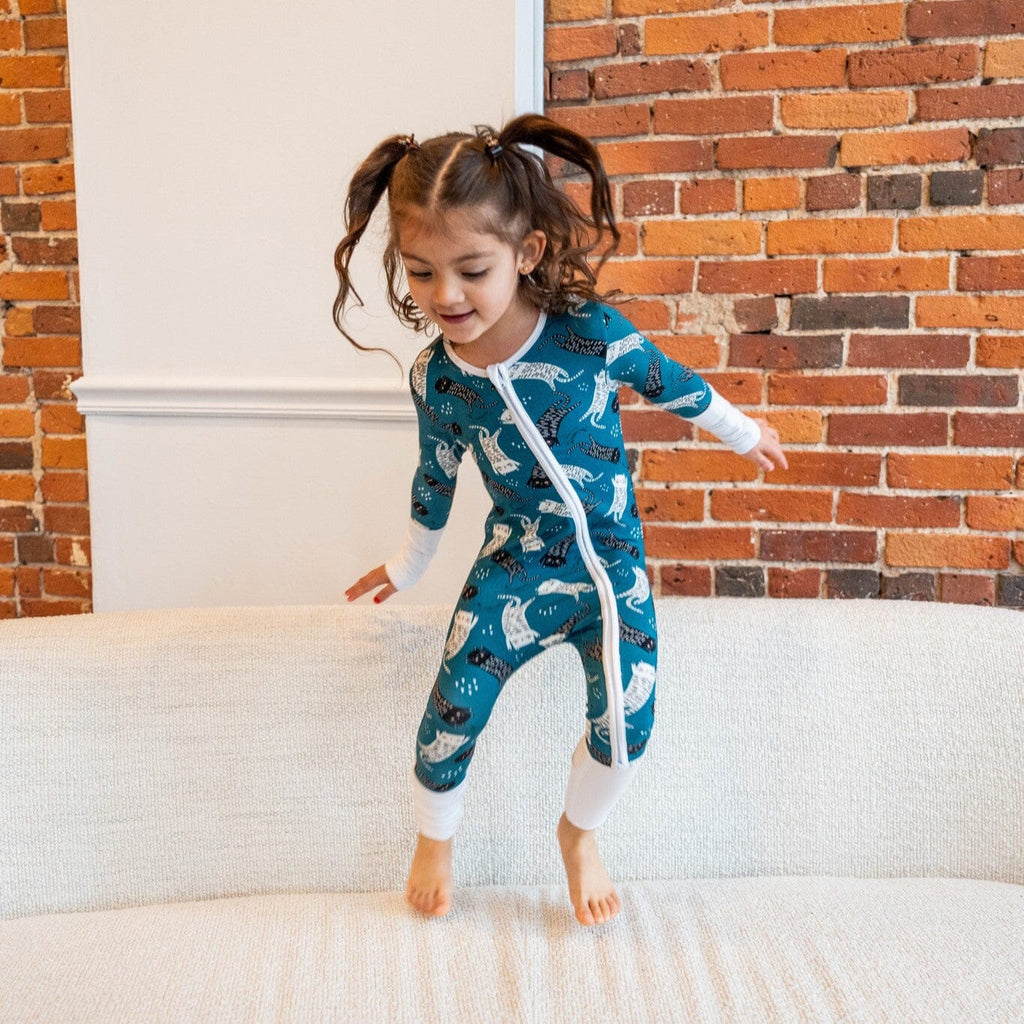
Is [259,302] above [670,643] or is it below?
above

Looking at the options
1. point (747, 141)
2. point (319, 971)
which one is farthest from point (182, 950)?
point (747, 141)

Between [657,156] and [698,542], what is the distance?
2.64 feet

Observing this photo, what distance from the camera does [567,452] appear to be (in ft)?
4.46

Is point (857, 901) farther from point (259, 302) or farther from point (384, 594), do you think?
point (259, 302)

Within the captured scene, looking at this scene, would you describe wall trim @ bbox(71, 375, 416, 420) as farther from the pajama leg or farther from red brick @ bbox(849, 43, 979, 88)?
red brick @ bbox(849, 43, 979, 88)

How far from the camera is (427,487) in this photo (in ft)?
4.89

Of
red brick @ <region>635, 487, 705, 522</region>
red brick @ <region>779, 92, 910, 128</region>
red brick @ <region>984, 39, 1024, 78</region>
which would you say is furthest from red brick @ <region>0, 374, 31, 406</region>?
red brick @ <region>984, 39, 1024, 78</region>

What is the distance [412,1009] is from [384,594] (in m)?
0.62

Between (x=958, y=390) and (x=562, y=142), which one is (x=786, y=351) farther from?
(x=562, y=142)

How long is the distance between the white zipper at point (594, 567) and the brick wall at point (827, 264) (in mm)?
748

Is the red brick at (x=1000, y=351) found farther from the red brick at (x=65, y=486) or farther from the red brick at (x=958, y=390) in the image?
the red brick at (x=65, y=486)

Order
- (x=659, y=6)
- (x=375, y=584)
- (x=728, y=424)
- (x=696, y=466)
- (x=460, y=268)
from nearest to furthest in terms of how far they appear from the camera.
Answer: (x=460, y=268) → (x=728, y=424) → (x=375, y=584) → (x=659, y=6) → (x=696, y=466)

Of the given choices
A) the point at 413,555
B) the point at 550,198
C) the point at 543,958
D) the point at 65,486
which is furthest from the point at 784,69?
the point at 65,486

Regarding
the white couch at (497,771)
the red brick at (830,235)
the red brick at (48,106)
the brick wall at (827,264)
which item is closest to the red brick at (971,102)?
the brick wall at (827,264)
